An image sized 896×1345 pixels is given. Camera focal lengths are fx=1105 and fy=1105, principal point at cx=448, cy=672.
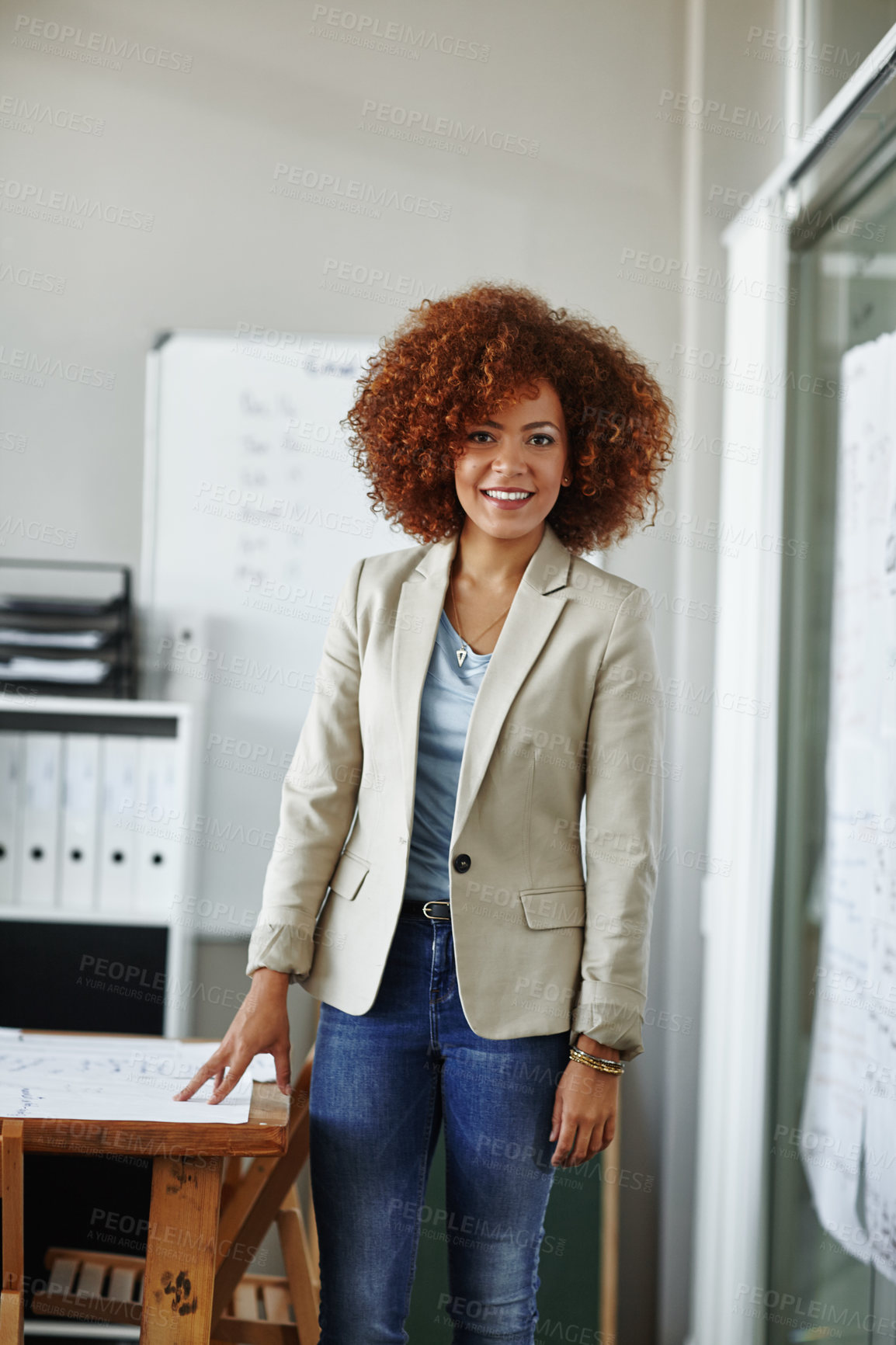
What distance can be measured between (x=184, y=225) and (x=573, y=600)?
5.32 feet

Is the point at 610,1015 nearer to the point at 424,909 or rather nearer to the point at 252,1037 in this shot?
the point at 424,909

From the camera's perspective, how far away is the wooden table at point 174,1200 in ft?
4.08

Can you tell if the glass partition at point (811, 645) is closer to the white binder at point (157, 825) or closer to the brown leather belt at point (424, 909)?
the brown leather belt at point (424, 909)

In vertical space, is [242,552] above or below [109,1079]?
above

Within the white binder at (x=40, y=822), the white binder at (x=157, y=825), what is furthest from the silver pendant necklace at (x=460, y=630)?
the white binder at (x=40, y=822)

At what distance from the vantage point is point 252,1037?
1330 mm

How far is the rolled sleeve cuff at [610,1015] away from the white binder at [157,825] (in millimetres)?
1223

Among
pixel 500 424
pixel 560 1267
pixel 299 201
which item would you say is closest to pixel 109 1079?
pixel 500 424

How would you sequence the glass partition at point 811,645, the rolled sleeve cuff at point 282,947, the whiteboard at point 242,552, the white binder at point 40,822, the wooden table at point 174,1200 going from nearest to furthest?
the wooden table at point 174,1200 < the rolled sleeve cuff at point 282,947 < the glass partition at point 811,645 < the white binder at point 40,822 < the whiteboard at point 242,552

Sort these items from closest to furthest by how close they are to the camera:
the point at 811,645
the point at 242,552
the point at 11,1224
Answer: the point at 11,1224 → the point at 811,645 → the point at 242,552

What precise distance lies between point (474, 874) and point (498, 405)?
1.88 feet

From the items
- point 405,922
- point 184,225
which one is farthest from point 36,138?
point 405,922

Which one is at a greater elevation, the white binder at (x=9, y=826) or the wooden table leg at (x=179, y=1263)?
the white binder at (x=9, y=826)

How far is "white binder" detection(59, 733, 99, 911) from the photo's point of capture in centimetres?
226
